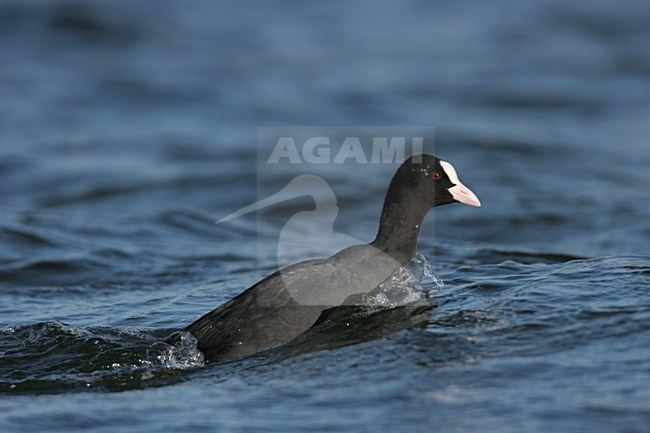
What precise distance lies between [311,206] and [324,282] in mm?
5612

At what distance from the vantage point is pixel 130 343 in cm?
568

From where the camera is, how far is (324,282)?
5434 mm

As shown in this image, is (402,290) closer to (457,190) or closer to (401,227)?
(401,227)

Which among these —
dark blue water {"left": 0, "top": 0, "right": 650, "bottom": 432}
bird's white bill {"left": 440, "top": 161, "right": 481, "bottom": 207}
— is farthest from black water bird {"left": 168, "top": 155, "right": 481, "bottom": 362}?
dark blue water {"left": 0, "top": 0, "right": 650, "bottom": 432}

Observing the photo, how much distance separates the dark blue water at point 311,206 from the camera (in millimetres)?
4715

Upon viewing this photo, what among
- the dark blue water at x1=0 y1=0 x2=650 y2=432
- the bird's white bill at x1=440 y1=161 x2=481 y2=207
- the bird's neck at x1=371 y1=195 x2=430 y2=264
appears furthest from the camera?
the bird's white bill at x1=440 y1=161 x2=481 y2=207

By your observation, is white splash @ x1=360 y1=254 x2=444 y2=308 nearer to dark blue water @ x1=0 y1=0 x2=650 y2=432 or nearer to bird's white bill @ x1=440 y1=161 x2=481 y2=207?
dark blue water @ x1=0 y1=0 x2=650 y2=432

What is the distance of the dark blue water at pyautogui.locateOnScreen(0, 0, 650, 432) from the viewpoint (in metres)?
4.71

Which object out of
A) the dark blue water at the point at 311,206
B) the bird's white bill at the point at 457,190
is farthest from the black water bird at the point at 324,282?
the dark blue water at the point at 311,206

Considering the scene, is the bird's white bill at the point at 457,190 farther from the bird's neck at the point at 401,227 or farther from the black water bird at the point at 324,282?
the bird's neck at the point at 401,227

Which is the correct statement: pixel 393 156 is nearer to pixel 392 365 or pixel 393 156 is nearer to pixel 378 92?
pixel 378 92

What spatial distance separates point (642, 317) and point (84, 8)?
55.0 feet

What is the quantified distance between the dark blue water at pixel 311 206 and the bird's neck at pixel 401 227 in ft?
1.22

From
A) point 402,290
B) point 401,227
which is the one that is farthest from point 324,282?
point 401,227
